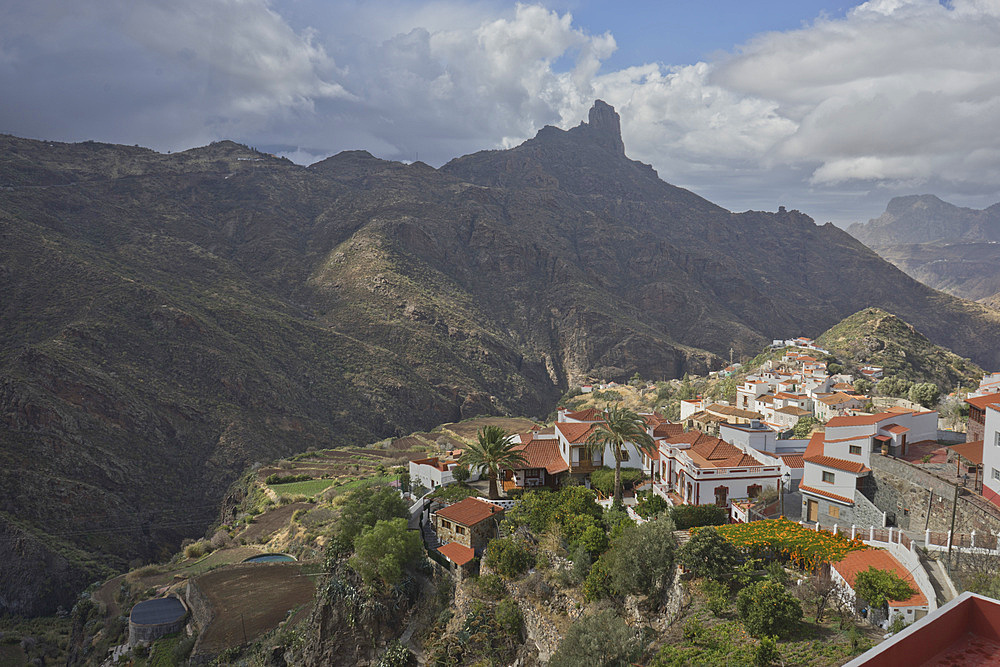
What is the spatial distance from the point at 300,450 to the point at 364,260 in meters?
65.6

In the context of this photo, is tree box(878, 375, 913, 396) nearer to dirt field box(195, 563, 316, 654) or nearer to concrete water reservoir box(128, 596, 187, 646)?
dirt field box(195, 563, 316, 654)

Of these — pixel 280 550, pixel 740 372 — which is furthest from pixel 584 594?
pixel 740 372

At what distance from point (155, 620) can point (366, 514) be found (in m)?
18.1

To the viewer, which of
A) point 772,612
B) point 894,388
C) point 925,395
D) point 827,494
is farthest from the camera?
point 894,388

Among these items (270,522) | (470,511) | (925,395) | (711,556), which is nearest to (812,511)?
(711,556)

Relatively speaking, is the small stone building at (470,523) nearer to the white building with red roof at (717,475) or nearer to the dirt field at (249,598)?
the white building with red roof at (717,475)

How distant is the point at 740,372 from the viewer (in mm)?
100000

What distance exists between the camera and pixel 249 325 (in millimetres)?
102750

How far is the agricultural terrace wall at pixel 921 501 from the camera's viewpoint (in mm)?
20656

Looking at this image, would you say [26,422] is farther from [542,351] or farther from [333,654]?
[542,351]

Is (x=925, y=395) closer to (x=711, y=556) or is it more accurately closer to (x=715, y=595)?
(x=711, y=556)

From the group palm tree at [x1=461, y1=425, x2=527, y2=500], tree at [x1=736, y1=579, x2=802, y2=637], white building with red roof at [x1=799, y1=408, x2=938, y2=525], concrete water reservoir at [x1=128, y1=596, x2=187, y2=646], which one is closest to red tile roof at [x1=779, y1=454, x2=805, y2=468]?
white building with red roof at [x1=799, y1=408, x2=938, y2=525]

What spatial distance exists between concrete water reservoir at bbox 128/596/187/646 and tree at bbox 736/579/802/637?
3711cm

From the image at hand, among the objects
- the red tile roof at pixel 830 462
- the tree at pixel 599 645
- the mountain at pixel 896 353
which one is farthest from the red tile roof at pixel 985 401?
the mountain at pixel 896 353
